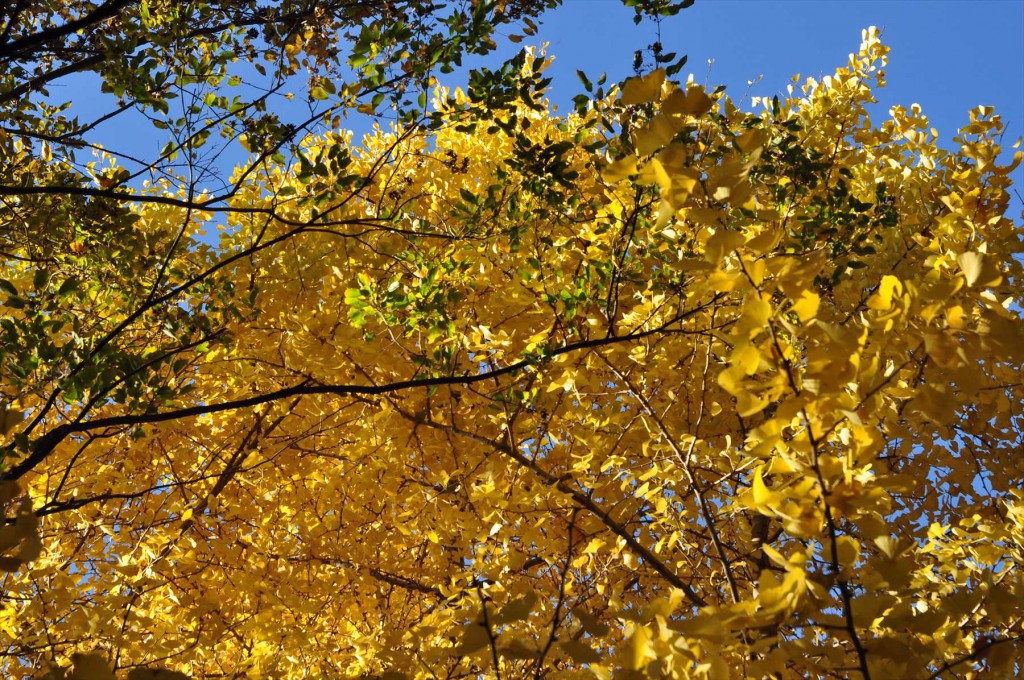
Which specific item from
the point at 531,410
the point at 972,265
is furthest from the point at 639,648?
the point at 531,410

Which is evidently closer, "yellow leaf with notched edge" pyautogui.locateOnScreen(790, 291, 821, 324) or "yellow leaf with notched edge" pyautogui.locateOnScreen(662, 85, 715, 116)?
"yellow leaf with notched edge" pyautogui.locateOnScreen(790, 291, 821, 324)

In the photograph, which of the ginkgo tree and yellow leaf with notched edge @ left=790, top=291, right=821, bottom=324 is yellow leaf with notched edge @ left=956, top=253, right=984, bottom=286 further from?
yellow leaf with notched edge @ left=790, top=291, right=821, bottom=324

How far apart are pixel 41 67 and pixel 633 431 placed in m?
3.30

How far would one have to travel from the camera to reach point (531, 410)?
11.6 feet

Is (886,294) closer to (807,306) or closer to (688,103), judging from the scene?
(807,306)

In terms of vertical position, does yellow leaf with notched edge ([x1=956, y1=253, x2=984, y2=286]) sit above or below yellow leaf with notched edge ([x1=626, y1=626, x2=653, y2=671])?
above

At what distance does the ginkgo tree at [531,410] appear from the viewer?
1238 mm

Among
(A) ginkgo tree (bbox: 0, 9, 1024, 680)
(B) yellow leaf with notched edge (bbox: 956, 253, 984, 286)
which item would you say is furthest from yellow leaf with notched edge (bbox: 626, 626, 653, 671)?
(B) yellow leaf with notched edge (bbox: 956, 253, 984, 286)

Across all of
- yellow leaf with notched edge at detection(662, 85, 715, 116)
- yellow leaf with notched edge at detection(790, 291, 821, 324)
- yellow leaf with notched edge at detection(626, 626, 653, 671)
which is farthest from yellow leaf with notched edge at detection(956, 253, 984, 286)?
yellow leaf with notched edge at detection(626, 626, 653, 671)

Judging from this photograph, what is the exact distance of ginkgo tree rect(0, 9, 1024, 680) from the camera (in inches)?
48.8

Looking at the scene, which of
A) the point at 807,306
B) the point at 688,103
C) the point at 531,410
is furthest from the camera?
the point at 531,410

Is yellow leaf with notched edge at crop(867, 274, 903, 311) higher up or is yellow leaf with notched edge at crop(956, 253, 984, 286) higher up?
yellow leaf with notched edge at crop(956, 253, 984, 286)

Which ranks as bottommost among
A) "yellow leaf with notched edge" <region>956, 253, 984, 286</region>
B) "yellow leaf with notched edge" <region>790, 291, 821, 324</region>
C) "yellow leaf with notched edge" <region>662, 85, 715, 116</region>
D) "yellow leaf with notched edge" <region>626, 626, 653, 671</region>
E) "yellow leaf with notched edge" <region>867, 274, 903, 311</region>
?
"yellow leaf with notched edge" <region>626, 626, 653, 671</region>

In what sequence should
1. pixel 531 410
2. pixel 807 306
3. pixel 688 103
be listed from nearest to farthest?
pixel 807 306 < pixel 688 103 < pixel 531 410
